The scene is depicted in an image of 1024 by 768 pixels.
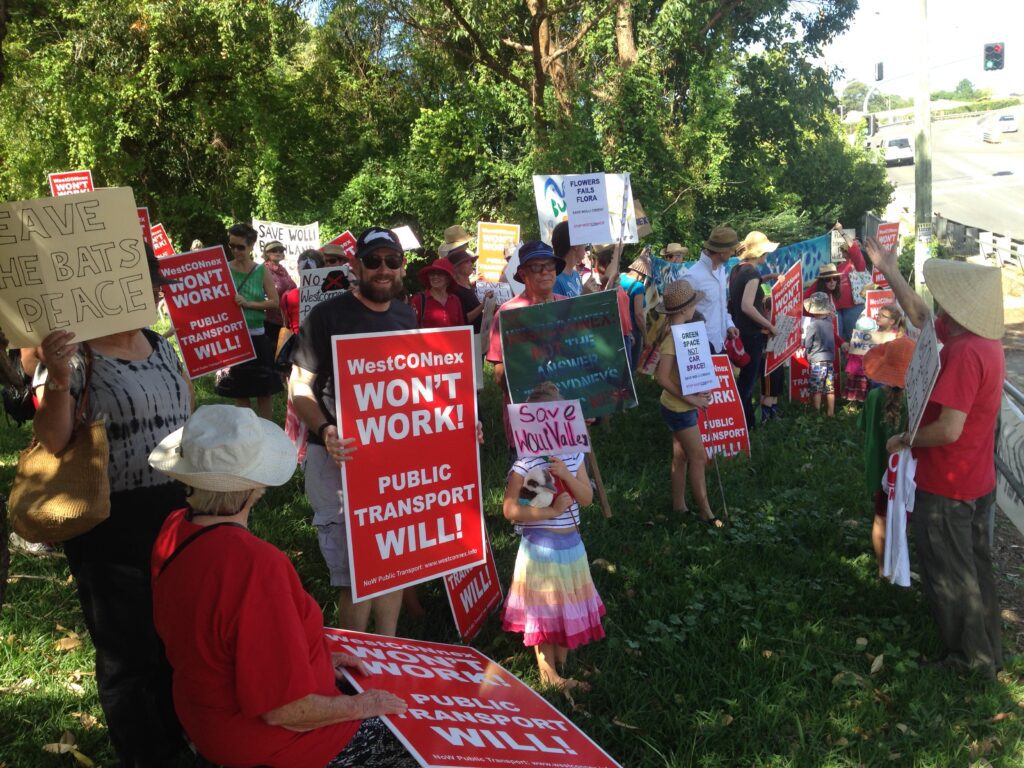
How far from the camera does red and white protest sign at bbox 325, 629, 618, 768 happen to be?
2680 mm

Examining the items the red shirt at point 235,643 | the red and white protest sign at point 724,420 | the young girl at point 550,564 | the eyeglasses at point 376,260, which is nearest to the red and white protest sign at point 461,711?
the red shirt at point 235,643

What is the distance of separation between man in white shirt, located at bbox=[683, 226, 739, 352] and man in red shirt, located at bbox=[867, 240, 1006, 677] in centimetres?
323

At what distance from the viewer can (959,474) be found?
447cm

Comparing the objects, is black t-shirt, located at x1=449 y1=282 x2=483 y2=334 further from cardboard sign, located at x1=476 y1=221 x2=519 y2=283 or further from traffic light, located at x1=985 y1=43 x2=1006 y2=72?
Answer: traffic light, located at x1=985 y1=43 x2=1006 y2=72

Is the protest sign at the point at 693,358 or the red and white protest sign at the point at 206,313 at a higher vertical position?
the red and white protest sign at the point at 206,313

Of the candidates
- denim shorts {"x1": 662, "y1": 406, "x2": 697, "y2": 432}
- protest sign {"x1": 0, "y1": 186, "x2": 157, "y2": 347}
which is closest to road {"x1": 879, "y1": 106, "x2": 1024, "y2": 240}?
denim shorts {"x1": 662, "y1": 406, "x2": 697, "y2": 432}

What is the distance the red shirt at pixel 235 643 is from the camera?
2326 millimetres

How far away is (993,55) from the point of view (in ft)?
83.9

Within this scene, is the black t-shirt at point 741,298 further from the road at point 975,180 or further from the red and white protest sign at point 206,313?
the road at point 975,180

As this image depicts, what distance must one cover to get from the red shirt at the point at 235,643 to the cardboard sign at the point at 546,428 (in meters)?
1.79

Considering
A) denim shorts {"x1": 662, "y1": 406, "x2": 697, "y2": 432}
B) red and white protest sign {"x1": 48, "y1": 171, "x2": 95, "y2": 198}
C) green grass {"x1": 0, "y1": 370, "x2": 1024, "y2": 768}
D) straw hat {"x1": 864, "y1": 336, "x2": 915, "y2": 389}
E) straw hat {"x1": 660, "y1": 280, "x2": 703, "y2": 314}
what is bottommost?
green grass {"x1": 0, "y1": 370, "x2": 1024, "y2": 768}

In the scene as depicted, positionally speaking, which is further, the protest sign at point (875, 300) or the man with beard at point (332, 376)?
the protest sign at point (875, 300)

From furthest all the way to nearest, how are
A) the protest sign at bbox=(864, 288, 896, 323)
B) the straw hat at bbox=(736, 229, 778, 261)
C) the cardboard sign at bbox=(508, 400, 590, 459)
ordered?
1. the protest sign at bbox=(864, 288, 896, 323)
2. the straw hat at bbox=(736, 229, 778, 261)
3. the cardboard sign at bbox=(508, 400, 590, 459)

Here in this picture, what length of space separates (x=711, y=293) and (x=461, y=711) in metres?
5.72
